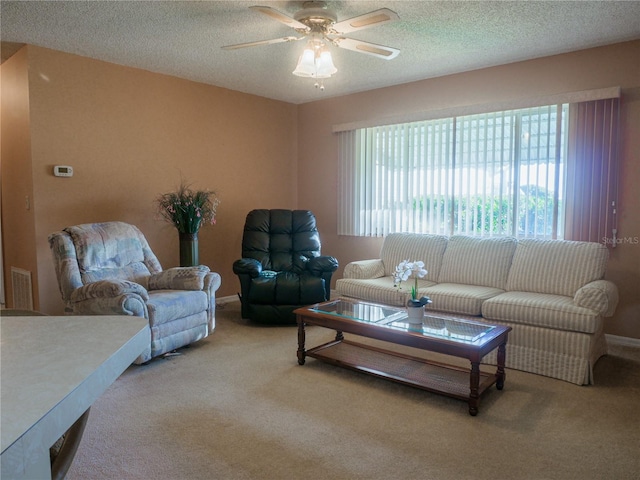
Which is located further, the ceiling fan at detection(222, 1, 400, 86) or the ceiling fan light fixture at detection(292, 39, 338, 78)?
the ceiling fan light fixture at detection(292, 39, 338, 78)

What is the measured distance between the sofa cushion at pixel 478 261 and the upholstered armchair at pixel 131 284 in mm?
2120

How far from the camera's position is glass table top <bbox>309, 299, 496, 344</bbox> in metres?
2.77

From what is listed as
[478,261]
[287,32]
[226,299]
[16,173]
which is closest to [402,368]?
[478,261]

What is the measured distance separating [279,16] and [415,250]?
2.55 meters

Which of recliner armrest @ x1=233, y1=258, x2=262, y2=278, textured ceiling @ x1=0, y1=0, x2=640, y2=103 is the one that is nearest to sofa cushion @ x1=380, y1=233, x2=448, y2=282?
recliner armrest @ x1=233, y1=258, x2=262, y2=278

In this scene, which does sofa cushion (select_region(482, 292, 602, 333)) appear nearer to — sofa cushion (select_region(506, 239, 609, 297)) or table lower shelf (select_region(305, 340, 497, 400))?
sofa cushion (select_region(506, 239, 609, 297))

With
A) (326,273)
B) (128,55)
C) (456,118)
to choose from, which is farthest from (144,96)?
(456,118)

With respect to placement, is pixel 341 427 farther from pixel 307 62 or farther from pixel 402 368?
pixel 307 62

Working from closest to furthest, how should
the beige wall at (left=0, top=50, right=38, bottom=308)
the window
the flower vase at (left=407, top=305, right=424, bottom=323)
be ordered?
the flower vase at (left=407, top=305, right=424, bottom=323) < the beige wall at (left=0, top=50, right=38, bottom=308) < the window

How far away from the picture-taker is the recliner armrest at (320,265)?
14.4ft

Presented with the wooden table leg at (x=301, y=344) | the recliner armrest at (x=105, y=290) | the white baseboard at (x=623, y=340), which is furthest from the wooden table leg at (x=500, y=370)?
the recliner armrest at (x=105, y=290)

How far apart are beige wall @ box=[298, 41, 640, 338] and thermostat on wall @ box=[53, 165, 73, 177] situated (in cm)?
281

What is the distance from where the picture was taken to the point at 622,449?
2176mm

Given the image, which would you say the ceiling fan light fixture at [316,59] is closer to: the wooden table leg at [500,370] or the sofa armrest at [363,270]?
the sofa armrest at [363,270]
